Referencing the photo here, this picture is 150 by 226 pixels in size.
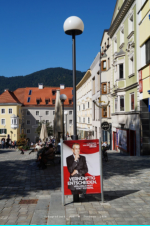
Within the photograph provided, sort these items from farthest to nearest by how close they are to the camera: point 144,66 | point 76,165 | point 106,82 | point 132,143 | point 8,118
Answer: point 8,118
point 106,82
point 132,143
point 144,66
point 76,165

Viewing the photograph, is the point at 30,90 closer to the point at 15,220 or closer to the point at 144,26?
the point at 144,26

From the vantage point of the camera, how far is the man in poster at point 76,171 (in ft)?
21.5

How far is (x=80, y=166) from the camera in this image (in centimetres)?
658

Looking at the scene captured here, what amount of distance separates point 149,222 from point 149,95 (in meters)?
13.6

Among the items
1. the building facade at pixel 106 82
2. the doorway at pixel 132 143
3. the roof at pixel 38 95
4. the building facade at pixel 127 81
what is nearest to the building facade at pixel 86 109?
the building facade at pixel 106 82

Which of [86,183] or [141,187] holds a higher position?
[86,183]

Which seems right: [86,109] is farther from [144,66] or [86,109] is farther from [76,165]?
[76,165]

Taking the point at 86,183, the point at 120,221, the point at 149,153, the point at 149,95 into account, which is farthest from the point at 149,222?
the point at 149,153

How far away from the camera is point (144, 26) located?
18.3 m

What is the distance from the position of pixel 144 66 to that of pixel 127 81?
218 inches

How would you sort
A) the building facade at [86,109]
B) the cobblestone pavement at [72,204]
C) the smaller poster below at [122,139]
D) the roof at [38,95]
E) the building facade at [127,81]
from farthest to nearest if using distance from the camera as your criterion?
the roof at [38,95] < the building facade at [86,109] < the smaller poster below at [122,139] < the building facade at [127,81] < the cobblestone pavement at [72,204]

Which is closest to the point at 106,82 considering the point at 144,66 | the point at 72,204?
the point at 144,66

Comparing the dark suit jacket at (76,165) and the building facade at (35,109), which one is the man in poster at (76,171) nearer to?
the dark suit jacket at (76,165)

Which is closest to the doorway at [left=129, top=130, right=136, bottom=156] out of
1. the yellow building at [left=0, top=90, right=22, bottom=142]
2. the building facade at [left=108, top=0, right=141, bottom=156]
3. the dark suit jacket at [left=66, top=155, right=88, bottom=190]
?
the building facade at [left=108, top=0, right=141, bottom=156]
